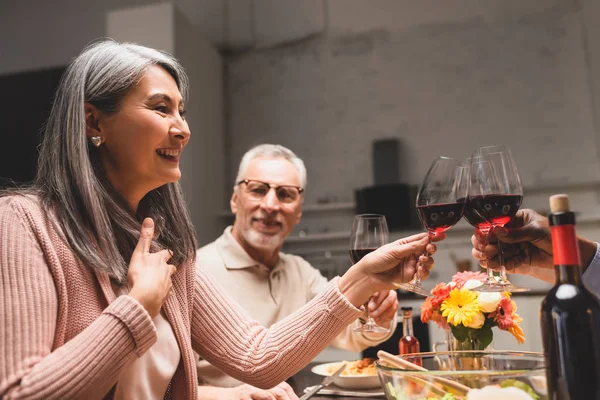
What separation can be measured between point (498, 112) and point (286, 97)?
1.96 metres

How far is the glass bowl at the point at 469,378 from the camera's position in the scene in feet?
2.08

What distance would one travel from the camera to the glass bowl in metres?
0.64

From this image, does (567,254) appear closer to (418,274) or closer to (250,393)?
(418,274)

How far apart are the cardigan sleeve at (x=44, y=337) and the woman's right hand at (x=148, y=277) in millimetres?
31

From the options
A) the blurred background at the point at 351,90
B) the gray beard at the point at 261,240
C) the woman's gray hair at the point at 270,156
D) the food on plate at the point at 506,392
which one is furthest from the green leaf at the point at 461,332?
the blurred background at the point at 351,90

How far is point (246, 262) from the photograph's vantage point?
2.28 meters

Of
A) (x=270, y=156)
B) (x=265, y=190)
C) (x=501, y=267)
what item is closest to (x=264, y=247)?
(x=265, y=190)

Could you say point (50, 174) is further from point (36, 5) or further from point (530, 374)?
point (36, 5)

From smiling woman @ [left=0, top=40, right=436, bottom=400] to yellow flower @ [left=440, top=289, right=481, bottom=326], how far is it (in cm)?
12

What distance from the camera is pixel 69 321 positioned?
0.95m

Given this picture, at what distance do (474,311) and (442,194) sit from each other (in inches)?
12.3


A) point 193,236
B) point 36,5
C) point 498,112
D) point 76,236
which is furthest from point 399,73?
point 76,236

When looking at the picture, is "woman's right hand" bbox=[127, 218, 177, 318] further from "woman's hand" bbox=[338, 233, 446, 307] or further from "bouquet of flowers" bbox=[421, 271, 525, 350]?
"bouquet of flowers" bbox=[421, 271, 525, 350]

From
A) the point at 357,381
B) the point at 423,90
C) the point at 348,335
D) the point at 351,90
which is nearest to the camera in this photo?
the point at 357,381
